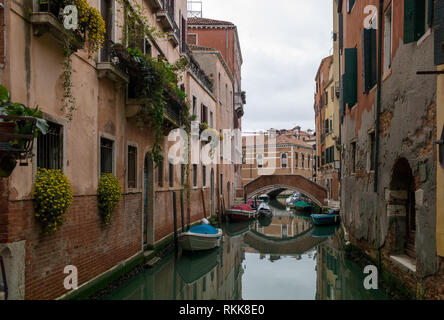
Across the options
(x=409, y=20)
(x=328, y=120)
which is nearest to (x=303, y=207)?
(x=328, y=120)

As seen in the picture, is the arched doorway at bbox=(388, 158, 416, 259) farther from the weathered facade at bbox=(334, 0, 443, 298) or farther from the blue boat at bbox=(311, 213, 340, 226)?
the blue boat at bbox=(311, 213, 340, 226)

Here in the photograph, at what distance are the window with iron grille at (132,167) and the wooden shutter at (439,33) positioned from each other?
18.9 ft

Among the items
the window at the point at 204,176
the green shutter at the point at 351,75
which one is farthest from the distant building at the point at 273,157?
the green shutter at the point at 351,75

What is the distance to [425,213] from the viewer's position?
5.07m

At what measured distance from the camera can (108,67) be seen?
6.56 meters

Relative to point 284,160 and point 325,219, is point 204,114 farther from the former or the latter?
point 284,160

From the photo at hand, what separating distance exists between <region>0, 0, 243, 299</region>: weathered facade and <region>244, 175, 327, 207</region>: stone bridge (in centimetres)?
1638

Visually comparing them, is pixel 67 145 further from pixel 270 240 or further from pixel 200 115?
pixel 270 240

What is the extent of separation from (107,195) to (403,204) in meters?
4.79

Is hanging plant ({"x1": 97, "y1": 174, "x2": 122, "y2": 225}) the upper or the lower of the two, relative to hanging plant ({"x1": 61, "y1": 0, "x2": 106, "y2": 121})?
lower

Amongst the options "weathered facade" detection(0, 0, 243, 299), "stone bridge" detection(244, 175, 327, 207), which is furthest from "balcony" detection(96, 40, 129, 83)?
"stone bridge" detection(244, 175, 327, 207)

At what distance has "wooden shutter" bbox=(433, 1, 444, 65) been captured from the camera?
4.18 metres

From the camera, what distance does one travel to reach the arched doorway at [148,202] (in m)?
9.66

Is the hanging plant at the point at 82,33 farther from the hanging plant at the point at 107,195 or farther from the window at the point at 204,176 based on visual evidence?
the window at the point at 204,176
